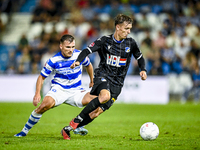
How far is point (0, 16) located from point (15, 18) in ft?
4.38

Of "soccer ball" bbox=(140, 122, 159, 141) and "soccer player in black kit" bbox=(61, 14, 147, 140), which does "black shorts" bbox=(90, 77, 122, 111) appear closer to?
"soccer player in black kit" bbox=(61, 14, 147, 140)

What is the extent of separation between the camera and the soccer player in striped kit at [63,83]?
6.59 metres

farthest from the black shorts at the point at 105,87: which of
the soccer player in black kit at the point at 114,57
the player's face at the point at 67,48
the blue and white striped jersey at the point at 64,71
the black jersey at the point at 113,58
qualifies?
the player's face at the point at 67,48

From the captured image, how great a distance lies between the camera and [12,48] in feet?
65.4

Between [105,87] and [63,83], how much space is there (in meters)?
1.21

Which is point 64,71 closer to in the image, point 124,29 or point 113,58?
point 113,58

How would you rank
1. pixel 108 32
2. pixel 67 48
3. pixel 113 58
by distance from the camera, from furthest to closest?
pixel 108 32 < pixel 67 48 < pixel 113 58

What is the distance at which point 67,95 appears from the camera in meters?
7.01

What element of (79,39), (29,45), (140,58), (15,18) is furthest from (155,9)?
(140,58)

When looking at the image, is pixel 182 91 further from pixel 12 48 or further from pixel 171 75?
pixel 12 48

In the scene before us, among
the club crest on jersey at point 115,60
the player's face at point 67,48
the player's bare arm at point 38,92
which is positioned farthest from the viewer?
the player's face at point 67,48

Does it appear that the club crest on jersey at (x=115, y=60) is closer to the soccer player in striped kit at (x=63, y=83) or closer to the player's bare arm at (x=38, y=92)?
the soccer player in striped kit at (x=63, y=83)

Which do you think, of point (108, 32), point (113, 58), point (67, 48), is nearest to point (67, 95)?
Result: point (67, 48)

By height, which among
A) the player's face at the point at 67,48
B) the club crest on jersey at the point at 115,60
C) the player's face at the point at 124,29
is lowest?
the club crest on jersey at the point at 115,60
